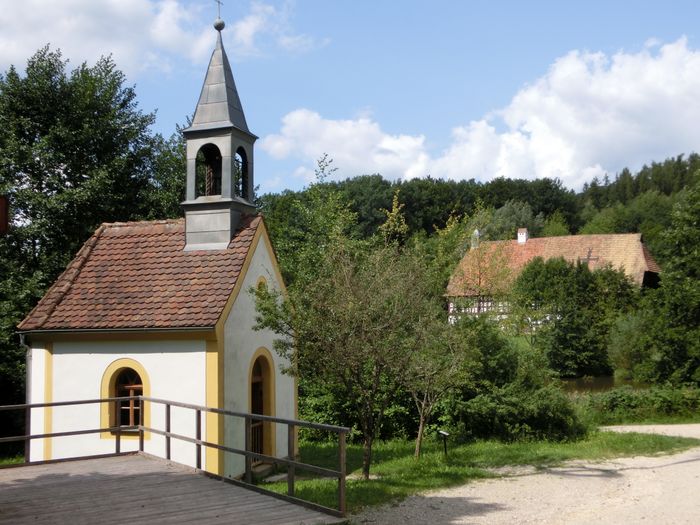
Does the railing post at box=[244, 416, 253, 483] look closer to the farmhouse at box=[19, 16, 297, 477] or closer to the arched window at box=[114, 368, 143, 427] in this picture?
the farmhouse at box=[19, 16, 297, 477]

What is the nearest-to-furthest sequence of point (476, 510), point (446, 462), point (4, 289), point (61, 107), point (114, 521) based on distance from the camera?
point (114, 521) → point (476, 510) → point (446, 462) → point (4, 289) → point (61, 107)

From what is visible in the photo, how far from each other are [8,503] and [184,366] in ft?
17.3

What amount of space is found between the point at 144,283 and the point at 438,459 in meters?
7.43

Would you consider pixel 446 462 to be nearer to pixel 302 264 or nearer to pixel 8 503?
pixel 8 503

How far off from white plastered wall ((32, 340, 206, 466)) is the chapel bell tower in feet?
9.10

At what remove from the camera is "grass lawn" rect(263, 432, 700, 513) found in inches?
459

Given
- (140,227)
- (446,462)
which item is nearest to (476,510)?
(446,462)

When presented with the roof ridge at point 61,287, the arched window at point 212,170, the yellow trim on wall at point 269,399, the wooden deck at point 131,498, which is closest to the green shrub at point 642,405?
the yellow trim on wall at point 269,399

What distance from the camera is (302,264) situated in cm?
2494

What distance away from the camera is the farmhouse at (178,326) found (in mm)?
13719

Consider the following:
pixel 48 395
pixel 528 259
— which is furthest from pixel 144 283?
pixel 528 259

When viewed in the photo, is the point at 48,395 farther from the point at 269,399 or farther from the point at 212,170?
the point at 212,170

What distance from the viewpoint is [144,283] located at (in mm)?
15172

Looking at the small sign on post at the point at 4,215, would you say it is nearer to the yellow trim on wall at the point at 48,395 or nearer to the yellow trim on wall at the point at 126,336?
the yellow trim on wall at the point at 126,336
